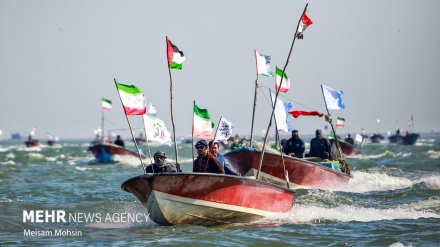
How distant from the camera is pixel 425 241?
12594mm

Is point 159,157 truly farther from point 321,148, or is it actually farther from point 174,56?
point 321,148

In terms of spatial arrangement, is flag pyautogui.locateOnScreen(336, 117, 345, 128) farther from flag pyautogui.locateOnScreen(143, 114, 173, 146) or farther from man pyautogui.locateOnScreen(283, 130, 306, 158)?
flag pyautogui.locateOnScreen(143, 114, 173, 146)

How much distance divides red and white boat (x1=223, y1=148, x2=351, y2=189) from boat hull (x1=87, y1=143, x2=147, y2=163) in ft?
72.9

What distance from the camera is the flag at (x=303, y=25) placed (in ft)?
54.2

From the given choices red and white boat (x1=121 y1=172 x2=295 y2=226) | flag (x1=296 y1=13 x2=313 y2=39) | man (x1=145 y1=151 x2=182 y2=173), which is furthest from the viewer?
flag (x1=296 y1=13 x2=313 y2=39)

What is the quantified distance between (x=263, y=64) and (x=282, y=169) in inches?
124

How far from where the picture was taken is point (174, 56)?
15273 mm

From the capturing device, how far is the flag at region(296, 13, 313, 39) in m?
16.5

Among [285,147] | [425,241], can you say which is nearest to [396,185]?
[285,147]

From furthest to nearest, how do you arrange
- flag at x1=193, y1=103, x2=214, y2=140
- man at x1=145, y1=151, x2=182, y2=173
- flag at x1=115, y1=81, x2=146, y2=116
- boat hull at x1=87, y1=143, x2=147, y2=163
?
boat hull at x1=87, y1=143, x2=147, y2=163, flag at x1=193, y1=103, x2=214, y2=140, man at x1=145, y1=151, x2=182, y2=173, flag at x1=115, y1=81, x2=146, y2=116

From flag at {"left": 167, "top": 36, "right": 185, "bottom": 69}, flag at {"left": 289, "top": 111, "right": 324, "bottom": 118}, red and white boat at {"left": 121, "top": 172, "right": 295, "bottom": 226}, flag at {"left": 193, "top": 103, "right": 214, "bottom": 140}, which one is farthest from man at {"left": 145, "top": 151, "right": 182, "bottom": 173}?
flag at {"left": 289, "top": 111, "right": 324, "bottom": 118}

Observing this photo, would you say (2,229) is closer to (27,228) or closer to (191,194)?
(27,228)
